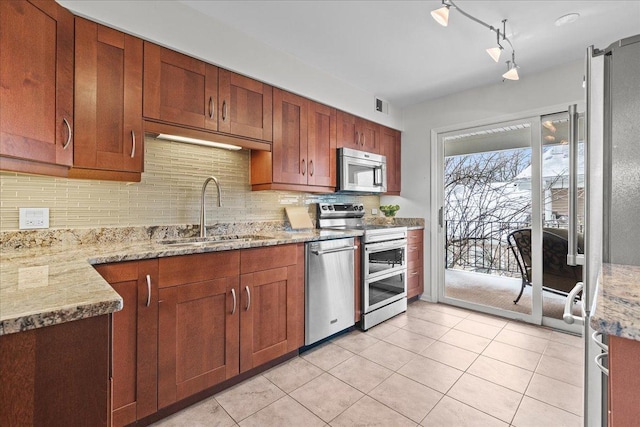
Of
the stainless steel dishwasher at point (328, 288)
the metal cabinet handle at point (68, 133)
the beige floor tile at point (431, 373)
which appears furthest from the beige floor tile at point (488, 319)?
the metal cabinet handle at point (68, 133)

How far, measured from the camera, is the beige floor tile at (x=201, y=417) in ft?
5.29

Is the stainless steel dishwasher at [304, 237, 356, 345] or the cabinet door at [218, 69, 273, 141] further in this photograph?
the stainless steel dishwasher at [304, 237, 356, 345]

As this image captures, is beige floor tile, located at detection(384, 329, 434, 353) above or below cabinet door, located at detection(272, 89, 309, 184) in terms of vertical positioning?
below

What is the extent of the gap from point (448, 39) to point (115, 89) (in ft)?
7.89

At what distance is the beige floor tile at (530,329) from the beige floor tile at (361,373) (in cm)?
159

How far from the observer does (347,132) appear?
10.7 feet

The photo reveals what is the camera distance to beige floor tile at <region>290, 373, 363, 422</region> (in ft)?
5.64

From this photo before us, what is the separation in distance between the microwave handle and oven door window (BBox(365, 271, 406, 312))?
1056mm

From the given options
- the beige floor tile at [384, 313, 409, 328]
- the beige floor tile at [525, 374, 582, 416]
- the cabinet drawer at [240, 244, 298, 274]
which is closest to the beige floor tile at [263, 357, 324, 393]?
the cabinet drawer at [240, 244, 298, 274]

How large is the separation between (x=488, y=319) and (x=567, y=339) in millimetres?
643

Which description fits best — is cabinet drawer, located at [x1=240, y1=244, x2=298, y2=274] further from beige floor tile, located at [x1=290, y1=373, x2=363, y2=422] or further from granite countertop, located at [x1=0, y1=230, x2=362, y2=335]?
beige floor tile, located at [x1=290, y1=373, x2=363, y2=422]

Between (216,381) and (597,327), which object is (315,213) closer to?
(216,381)

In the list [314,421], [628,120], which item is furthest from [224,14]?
[314,421]

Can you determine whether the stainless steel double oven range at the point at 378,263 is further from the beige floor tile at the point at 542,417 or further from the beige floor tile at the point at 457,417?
the beige floor tile at the point at 542,417
